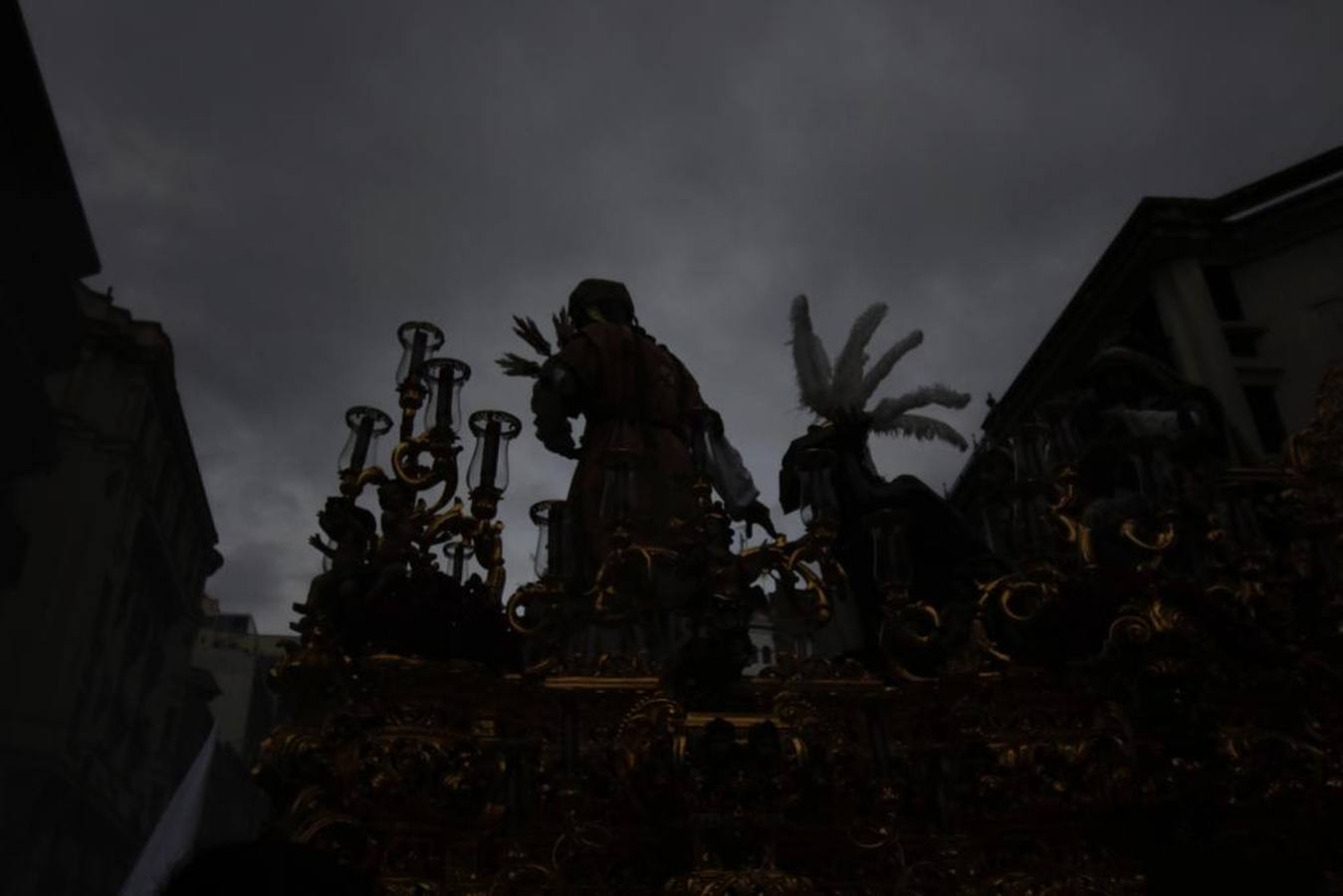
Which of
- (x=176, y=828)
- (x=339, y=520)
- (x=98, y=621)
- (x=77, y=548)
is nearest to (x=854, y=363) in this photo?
(x=339, y=520)

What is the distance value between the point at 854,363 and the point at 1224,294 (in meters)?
9.18

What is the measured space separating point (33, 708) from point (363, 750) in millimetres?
18940

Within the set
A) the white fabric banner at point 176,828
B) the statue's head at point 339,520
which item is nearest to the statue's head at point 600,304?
the statue's head at point 339,520

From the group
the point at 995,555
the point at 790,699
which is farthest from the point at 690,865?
the point at 995,555

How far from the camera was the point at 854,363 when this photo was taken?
9.02 metres

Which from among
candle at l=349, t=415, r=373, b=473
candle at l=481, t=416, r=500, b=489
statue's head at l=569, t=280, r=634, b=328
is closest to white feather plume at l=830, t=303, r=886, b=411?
statue's head at l=569, t=280, r=634, b=328

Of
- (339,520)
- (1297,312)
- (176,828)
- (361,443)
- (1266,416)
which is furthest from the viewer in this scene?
(1297,312)

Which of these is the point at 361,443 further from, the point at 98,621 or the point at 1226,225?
the point at 98,621

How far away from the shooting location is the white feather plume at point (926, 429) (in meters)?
9.62

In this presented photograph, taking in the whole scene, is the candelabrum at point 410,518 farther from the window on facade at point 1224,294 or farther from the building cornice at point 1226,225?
the window on facade at point 1224,294

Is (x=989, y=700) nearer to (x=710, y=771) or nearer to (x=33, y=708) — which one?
(x=710, y=771)

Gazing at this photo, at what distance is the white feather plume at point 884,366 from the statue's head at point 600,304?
2178 mm

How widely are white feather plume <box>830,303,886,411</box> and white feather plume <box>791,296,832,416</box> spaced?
0.09 m

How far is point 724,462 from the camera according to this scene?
715cm
